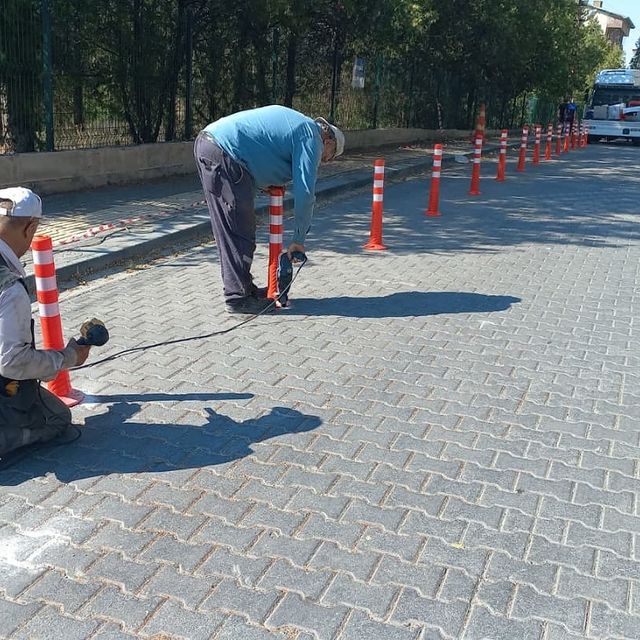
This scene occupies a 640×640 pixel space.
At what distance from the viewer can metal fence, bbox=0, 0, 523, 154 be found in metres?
11.6

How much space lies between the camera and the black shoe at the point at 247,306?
6488 millimetres

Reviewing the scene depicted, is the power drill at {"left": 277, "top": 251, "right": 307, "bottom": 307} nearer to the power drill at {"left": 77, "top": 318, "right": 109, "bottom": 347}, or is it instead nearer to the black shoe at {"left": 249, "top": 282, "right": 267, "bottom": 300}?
the black shoe at {"left": 249, "top": 282, "right": 267, "bottom": 300}

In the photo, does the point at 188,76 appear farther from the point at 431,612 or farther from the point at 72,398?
the point at 431,612

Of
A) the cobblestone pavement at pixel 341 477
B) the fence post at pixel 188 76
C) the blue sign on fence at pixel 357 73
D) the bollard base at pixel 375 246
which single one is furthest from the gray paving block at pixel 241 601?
the blue sign on fence at pixel 357 73

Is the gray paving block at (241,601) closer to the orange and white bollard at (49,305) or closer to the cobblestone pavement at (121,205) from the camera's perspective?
the orange and white bollard at (49,305)

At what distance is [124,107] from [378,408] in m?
10.5

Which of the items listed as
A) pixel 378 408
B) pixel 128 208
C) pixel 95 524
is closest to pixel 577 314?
pixel 378 408

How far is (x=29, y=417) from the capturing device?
155 inches

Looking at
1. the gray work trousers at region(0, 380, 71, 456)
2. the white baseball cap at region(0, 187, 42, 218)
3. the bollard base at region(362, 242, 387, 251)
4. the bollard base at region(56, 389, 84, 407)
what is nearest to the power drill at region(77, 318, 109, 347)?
the gray work trousers at region(0, 380, 71, 456)

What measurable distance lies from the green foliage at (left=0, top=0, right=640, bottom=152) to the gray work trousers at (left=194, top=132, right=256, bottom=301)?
659 centimetres

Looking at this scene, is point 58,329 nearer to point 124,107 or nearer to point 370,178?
point 124,107

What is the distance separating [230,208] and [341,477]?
2909 mm

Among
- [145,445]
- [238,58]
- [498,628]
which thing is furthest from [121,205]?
[498,628]

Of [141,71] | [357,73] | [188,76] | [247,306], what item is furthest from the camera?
[357,73]
